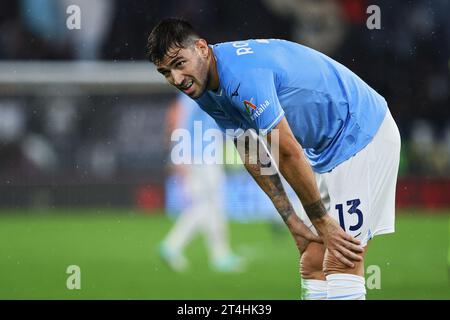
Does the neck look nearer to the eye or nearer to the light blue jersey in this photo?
the light blue jersey

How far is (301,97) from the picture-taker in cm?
447

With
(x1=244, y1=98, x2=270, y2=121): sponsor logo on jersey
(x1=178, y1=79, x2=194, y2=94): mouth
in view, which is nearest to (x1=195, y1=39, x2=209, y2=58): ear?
(x1=178, y1=79, x2=194, y2=94): mouth

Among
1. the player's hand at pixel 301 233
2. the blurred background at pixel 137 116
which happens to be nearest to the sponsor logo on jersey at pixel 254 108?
the player's hand at pixel 301 233

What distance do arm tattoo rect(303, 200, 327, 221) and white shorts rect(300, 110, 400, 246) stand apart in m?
0.29

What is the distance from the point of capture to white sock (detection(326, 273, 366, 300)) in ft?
14.8

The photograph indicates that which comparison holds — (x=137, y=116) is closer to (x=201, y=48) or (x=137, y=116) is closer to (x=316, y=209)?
(x=201, y=48)

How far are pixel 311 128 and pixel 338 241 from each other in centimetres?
60

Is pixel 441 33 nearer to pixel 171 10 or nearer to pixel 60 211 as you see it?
pixel 171 10

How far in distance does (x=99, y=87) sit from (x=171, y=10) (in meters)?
1.92

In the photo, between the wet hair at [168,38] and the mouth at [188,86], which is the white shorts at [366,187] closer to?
the mouth at [188,86]

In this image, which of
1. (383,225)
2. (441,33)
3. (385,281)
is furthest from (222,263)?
(441,33)

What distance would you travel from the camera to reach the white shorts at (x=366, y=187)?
4570 millimetres

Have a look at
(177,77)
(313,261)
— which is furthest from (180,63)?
(313,261)

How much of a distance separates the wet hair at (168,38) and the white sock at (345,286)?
1295 mm
